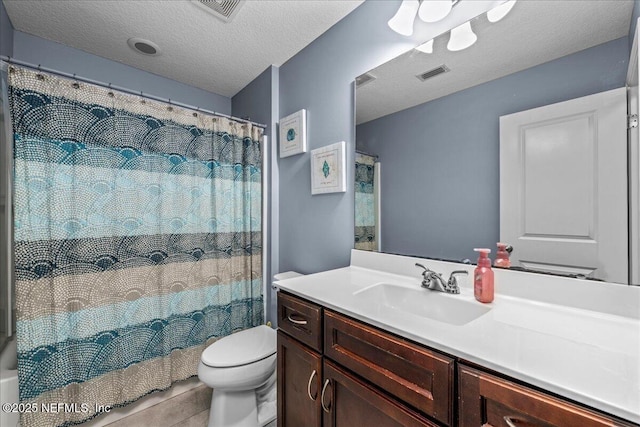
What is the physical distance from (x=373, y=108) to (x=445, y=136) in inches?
17.7

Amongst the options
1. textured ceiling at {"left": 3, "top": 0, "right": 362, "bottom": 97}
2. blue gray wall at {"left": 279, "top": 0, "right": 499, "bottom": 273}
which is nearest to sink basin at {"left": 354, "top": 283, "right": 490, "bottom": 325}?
blue gray wall at {"left": 279, "top": 0, "right": 499, "bottom": 273}

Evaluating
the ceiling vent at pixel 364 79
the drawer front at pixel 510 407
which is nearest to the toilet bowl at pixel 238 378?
the drawer front at pixel 510 407

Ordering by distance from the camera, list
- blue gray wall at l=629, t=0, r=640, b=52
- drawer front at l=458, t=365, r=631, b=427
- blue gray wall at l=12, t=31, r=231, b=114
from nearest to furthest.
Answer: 1. drawer front at l=458, t=365, r=631, b=427
2. blue gray wall at l=629, t=0, r=640, b=52
3. blue gray wall at l=12, t=31, r=231, b=114

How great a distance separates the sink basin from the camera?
0.99 m

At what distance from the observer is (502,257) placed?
42.3 inches

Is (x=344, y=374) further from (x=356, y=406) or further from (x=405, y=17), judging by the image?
(x=405, y=17)

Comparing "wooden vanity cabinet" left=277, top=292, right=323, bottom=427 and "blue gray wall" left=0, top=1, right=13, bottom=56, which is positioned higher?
"blue gray wall" left=0, top=1, right=13, bottom=56

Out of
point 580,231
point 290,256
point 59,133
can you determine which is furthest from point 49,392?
point 580,231

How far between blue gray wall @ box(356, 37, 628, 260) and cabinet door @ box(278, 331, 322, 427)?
68 centimetres

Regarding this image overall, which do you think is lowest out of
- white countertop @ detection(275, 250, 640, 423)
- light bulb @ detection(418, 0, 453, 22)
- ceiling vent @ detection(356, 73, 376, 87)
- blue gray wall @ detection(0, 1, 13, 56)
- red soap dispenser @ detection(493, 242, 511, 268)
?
white countertop @ detection(275, 250, 640, 423)

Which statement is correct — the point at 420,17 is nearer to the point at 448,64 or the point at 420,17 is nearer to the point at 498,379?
the point at 448,64

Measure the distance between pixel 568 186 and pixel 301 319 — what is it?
107 centimetres

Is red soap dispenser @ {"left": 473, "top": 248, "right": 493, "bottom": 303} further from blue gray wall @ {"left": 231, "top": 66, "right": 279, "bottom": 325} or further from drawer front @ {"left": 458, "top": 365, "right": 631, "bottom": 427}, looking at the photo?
blue gray wall @ {"left": 231, "top": 66, "right": 279, "bottom": 325}

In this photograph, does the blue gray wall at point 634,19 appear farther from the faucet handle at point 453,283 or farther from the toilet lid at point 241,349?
the toilet lid at point 241,349
